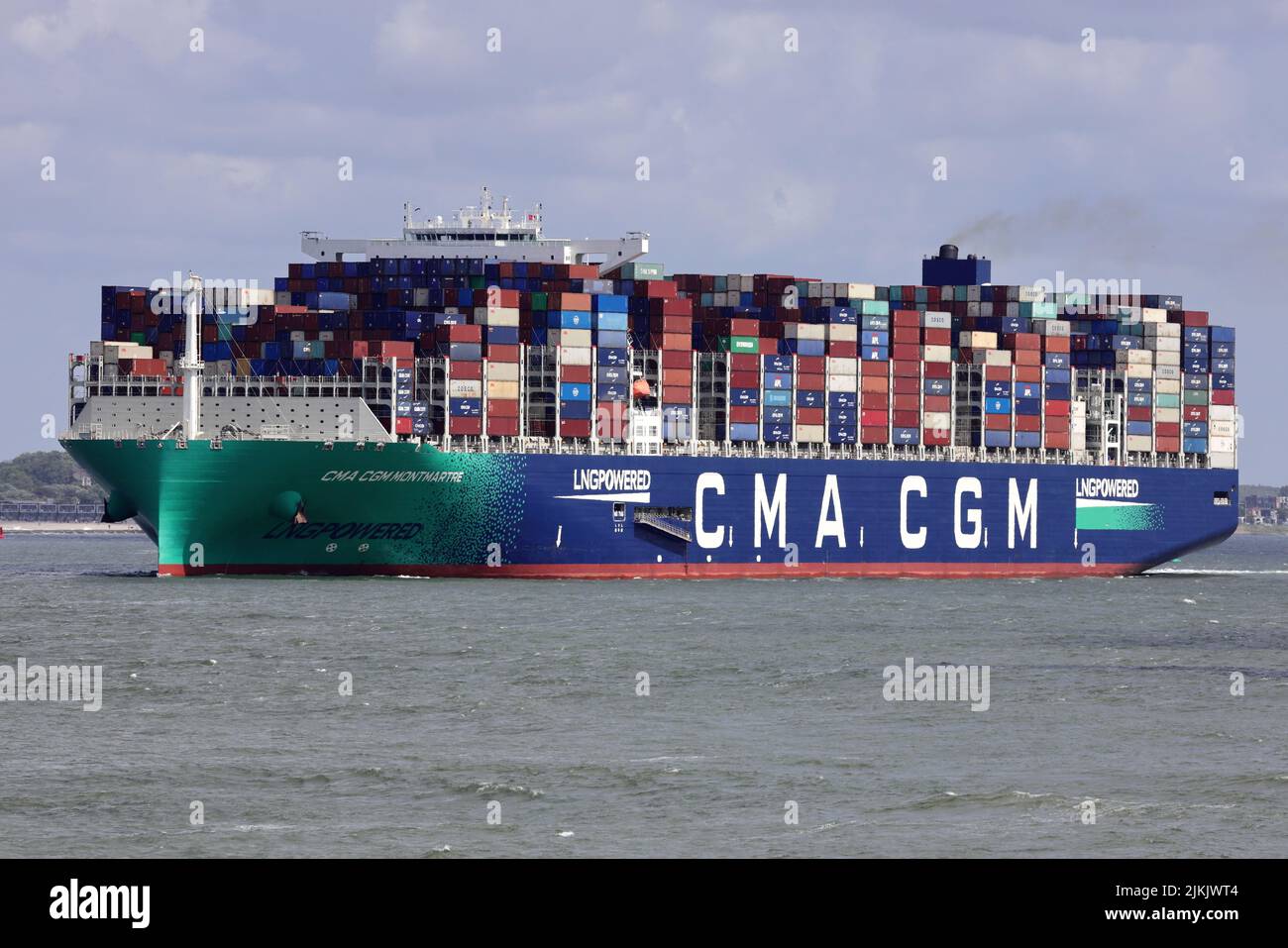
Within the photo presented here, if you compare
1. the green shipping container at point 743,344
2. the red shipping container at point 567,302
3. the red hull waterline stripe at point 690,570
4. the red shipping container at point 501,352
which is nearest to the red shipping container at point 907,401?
the red hull waterline stripe at point 690,570

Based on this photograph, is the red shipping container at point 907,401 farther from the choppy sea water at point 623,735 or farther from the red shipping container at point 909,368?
the choppy sea water at point 623,735

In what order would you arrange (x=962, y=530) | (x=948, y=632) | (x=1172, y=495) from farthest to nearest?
(x=1172, y=495), (x=962, y=530), (x=948, y=632)

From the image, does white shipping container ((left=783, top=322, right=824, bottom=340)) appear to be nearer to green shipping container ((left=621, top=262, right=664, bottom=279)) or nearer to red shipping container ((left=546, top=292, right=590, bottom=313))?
green shipping container ((left=621, top=262, right=664, bottom=279))

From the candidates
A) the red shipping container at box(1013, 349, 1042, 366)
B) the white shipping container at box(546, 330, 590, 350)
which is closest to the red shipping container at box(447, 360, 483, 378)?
the white shipping container at box(546, 330, 590, 350)

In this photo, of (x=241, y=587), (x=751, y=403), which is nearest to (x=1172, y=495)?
(x=751, y=403)

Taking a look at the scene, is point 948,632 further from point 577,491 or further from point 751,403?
point 751,403
